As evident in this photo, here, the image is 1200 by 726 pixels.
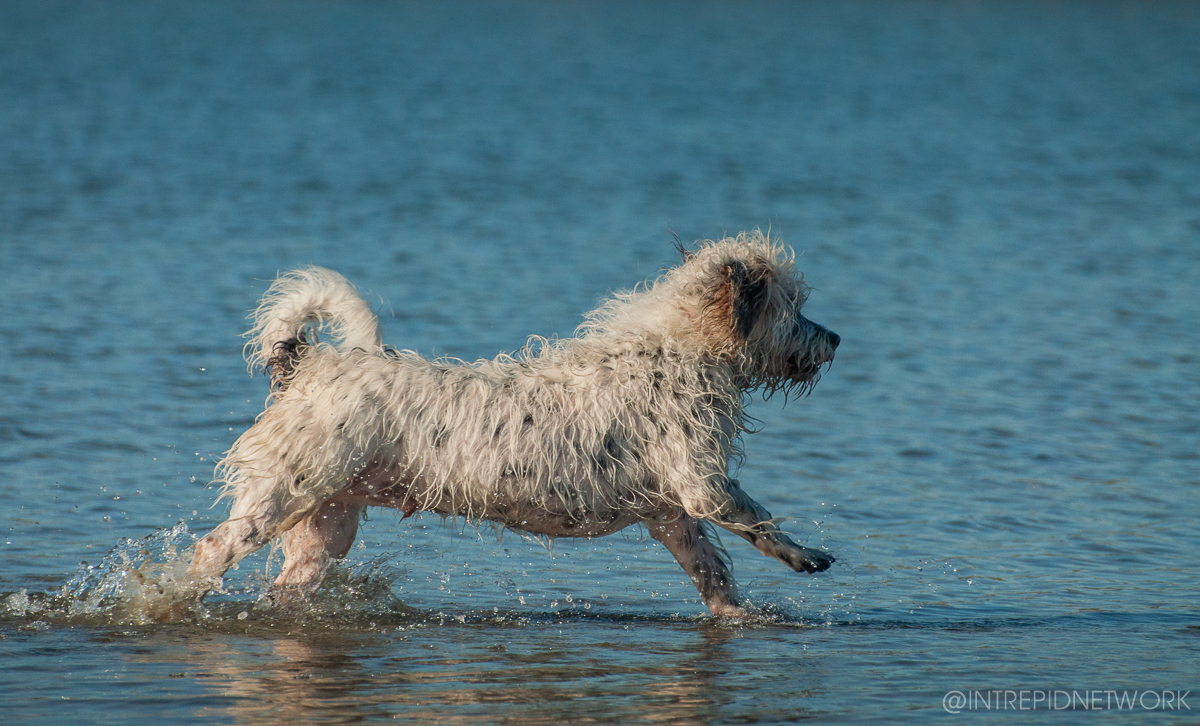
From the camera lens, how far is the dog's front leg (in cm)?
648

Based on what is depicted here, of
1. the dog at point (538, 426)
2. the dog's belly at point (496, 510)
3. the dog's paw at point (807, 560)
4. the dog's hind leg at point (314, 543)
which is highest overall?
the dog at point (538, 426)

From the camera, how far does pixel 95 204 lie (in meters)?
18.5

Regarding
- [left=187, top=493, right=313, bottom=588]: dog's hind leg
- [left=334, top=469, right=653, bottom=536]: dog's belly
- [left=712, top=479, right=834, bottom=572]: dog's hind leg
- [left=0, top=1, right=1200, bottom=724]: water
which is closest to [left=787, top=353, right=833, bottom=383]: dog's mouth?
[left=712, top=479, right=834, bottom=572]: dog's hind leg

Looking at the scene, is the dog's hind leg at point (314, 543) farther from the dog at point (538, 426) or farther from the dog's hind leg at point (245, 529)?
the dog's hind leg at point (245, 529)

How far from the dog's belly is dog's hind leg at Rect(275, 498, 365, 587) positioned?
230mm

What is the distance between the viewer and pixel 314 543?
6.42m

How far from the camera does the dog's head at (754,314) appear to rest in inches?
248

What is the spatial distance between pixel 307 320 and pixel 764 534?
2.33 m

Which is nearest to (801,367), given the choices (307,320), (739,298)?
(739,298)

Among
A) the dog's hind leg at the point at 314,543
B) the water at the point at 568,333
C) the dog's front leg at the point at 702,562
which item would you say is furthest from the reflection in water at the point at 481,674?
the dog's hind leg at the point at 314,543

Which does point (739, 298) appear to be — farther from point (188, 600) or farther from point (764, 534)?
point (188, 600)

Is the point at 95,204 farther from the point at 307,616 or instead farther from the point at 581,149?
the point at 307,616

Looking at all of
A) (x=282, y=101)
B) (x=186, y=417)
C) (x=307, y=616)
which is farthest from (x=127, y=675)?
(x=282, y=101)

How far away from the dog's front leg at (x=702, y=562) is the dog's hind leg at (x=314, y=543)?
4.84 ft
